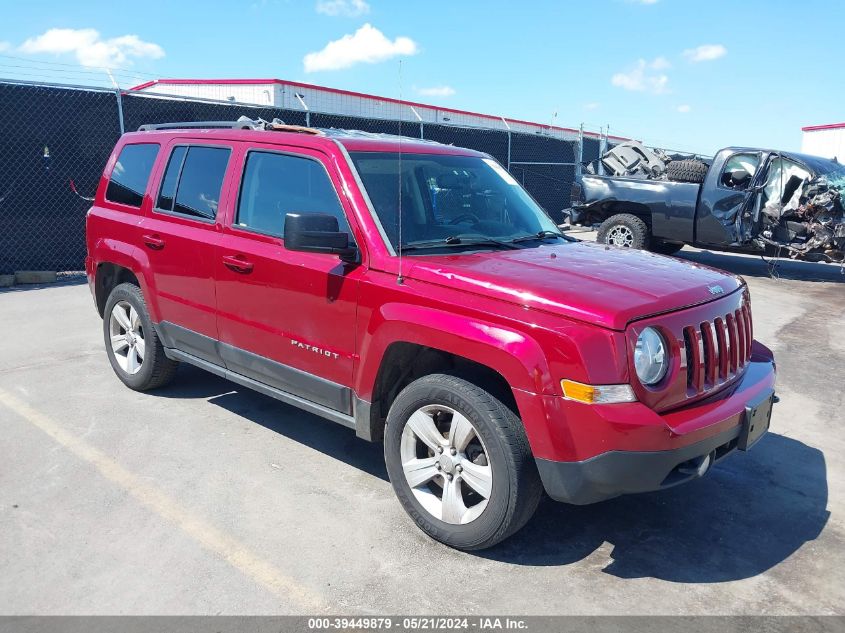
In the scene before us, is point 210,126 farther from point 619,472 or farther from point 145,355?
point 619,472

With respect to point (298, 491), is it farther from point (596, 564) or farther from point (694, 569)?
point (694, 569)

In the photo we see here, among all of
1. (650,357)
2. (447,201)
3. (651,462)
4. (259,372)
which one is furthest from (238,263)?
(651,462)

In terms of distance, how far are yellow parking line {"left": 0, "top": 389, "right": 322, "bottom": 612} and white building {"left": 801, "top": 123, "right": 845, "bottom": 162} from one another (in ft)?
103

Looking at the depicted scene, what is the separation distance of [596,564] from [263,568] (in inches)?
60.7

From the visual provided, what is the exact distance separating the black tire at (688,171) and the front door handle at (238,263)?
371 inches

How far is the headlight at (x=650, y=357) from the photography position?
2967mm

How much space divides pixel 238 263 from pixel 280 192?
0.49m

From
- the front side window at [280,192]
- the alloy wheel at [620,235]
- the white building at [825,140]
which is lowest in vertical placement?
the alloy wheel at [620,235]

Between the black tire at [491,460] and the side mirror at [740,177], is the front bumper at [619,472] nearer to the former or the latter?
the black tire at [491,460]

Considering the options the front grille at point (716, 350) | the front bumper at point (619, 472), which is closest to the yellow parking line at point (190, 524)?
the front bumper at point (619, 472)

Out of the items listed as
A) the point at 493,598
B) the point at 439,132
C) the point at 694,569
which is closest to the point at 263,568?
the point at 493,598

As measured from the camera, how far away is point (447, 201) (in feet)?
13.9

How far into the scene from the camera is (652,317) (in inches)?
119

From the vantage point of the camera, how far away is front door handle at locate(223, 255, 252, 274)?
4.19 meters
